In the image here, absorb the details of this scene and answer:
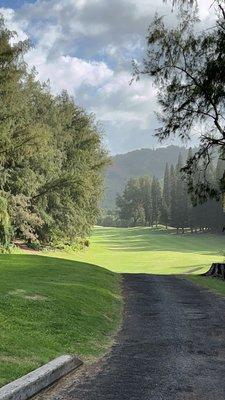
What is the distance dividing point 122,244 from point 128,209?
9849cm

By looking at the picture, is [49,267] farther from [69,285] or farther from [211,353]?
[211,353]

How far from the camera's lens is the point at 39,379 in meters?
6.80

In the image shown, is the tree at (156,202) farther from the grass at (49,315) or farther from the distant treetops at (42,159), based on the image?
the grass at (49,315)

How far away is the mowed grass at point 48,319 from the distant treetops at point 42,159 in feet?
59.2

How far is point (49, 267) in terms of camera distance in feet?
80.9

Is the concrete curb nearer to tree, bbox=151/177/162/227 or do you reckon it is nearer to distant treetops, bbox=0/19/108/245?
distant treetops, bbox=0/19/108/245

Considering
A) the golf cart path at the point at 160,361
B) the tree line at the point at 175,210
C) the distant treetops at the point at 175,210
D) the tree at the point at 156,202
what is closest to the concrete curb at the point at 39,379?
the golf cart path at the point at 160,361

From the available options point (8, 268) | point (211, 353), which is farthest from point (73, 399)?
point (8, 268)

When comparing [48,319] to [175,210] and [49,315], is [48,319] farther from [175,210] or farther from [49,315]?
[175,210]

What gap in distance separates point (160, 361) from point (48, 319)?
12.4 feet

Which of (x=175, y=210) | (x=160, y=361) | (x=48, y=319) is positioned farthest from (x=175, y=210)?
(x=160, y=361)

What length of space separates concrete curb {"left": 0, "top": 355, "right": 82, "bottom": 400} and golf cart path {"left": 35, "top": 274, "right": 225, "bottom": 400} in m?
0.14

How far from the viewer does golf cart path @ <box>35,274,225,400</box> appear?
22.2ft

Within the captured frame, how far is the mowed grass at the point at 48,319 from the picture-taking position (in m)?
8.25
